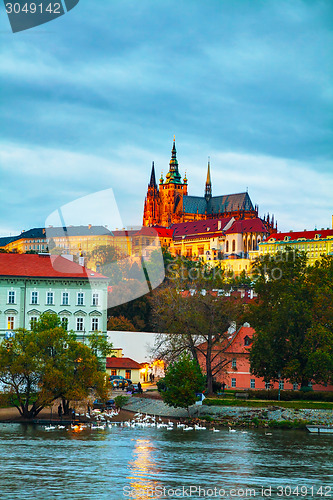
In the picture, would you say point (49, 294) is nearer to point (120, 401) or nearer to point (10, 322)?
point (10, 322)

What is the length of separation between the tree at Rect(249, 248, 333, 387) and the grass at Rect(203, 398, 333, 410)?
3.35 meters

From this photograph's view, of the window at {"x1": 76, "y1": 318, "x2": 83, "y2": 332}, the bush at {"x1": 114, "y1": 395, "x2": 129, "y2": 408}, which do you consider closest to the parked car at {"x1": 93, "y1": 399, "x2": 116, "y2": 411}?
the bush at {"x1": 114, "y1": 395, "x2": 129, "y2": 408}

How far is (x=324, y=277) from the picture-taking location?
251 feet

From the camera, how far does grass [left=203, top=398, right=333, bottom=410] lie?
6256 cm

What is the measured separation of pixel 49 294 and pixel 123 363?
1671 cm

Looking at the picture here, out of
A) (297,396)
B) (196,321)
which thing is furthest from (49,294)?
(297,396)

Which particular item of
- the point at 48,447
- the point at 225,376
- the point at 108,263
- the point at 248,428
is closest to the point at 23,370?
the point at 48,447

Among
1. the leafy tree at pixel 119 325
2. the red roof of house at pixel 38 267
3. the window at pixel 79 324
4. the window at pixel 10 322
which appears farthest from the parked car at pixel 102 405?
the leafy tree at pixel 119 325

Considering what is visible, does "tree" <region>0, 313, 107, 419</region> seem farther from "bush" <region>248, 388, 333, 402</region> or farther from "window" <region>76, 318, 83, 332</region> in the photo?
"window" <region>76, 318, 83, 332</region>

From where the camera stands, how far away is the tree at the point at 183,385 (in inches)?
2478

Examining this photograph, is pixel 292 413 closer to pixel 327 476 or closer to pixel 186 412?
pixel 186 412

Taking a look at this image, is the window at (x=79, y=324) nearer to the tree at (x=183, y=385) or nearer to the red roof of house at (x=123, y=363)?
the red roof of house at (x=123, y=363)

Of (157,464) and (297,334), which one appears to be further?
(297,334)

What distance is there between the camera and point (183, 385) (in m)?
62.9
